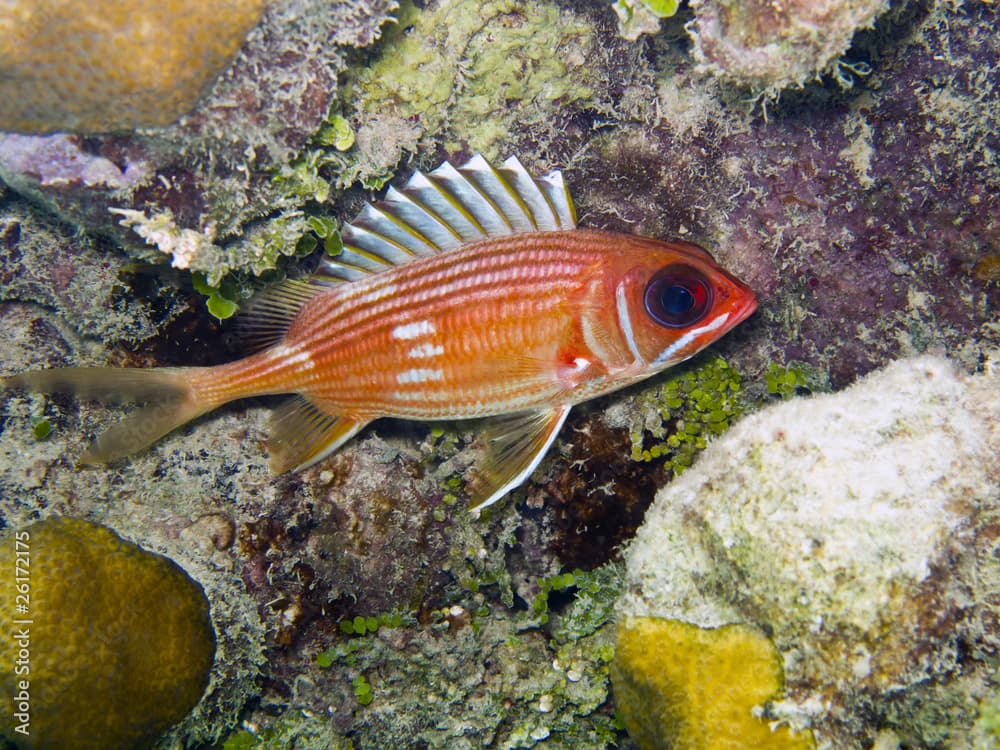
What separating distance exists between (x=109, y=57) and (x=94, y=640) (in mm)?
2819

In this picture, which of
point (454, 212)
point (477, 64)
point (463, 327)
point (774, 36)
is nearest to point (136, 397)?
point (463, 327)

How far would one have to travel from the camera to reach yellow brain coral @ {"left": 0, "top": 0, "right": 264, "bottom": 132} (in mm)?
2326

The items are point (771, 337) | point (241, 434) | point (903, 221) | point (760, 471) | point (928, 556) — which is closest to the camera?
point (928, 556)

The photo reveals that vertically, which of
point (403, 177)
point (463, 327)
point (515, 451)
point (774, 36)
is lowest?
point (515, 451)

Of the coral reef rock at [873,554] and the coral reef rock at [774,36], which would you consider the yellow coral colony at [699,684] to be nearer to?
the coral reef rock at [873,554]

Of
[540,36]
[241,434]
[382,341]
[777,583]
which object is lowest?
[241,434]

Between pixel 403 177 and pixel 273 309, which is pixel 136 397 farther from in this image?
pixel 403 177

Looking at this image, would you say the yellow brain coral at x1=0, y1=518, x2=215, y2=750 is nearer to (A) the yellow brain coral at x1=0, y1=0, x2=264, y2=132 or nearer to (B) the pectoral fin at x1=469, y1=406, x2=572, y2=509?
(B) the pectoral fin at x1=469, y1=406, x2=572, y2=509

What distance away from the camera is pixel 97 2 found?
2.31 m

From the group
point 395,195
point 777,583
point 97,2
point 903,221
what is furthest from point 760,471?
point 97,2

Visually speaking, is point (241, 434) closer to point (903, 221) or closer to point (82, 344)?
point (82, 344)

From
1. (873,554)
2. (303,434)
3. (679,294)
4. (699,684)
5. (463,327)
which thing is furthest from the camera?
(303,434)

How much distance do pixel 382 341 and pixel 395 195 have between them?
2.70 feet

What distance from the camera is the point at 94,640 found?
3008 mm
